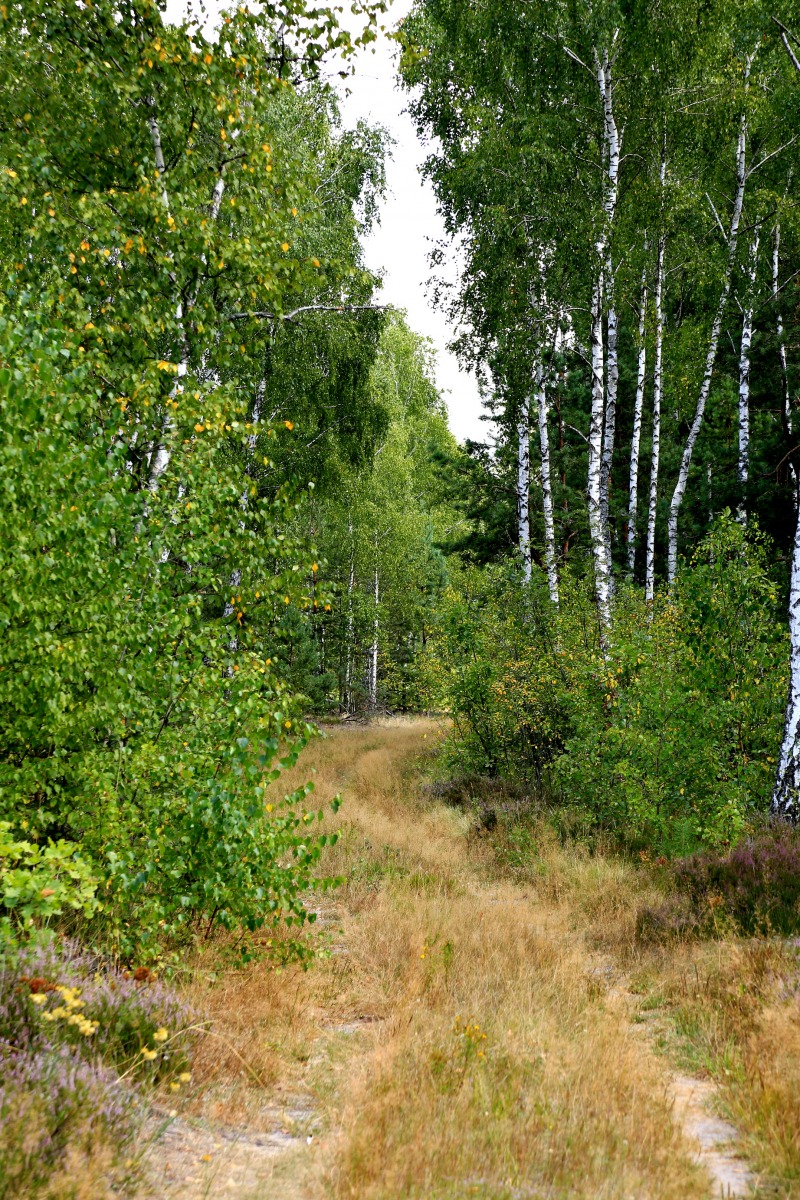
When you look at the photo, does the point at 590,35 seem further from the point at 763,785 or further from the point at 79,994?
the point at 79,994

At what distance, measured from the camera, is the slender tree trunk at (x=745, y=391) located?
1467 centimetres

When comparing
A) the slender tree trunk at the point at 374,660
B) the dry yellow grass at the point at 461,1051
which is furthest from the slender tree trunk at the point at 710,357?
the slender tree trunk at the point at 374,660

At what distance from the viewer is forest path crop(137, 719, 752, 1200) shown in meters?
2.84

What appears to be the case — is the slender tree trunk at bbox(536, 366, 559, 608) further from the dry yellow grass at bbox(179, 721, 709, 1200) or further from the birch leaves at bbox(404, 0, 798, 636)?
the dry yellow grass at bbox(179, 721, 709, 1200)

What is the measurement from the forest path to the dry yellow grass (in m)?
0.01

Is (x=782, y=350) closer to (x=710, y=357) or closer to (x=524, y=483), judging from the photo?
(x=710, y=357)

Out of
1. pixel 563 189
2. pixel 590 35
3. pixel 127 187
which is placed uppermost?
pixel 590 35

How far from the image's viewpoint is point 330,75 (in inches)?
305

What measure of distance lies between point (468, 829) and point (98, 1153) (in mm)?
7329

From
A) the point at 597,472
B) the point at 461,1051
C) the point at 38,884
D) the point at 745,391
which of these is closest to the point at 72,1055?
the point at 38,884

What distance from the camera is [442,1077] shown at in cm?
356

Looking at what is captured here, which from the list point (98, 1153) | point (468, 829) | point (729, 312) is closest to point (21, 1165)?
point (98, 1153)

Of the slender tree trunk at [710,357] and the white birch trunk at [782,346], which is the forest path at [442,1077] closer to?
the slender tree trunk at [710,357]

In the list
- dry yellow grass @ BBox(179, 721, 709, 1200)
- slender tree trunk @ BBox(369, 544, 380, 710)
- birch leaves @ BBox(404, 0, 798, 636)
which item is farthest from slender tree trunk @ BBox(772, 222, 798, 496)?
slender tree trunk @ BBox(369, 544, 380, 710)
